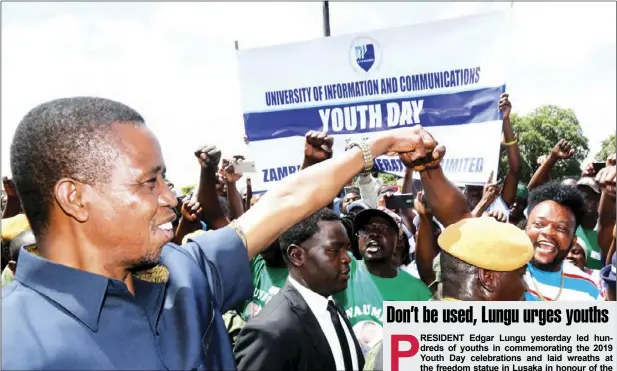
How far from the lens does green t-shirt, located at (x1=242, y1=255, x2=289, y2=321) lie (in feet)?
11.4

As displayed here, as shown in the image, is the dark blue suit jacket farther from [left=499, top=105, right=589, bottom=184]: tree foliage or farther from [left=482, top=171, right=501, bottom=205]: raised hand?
[left=499, top=105, right=589, bottom=184]: tree foliage

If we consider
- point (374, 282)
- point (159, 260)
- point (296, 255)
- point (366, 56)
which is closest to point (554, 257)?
point (374, 282)

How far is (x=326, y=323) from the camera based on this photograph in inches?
102

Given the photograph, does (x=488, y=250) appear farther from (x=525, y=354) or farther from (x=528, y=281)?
(x=528, y=281)

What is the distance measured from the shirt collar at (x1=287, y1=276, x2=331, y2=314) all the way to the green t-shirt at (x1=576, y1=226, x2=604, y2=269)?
275cm

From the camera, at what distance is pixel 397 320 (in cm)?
157

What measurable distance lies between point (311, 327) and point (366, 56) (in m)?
2.25

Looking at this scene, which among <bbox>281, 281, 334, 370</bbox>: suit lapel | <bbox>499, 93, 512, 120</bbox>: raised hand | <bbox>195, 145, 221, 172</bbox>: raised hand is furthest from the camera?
<bbox>499, 93, 512, 120</bbox>: raised hand

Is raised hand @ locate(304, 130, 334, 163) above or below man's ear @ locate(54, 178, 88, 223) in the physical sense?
below

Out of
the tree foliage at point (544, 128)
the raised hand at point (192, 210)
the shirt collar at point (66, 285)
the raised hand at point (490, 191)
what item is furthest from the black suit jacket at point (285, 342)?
the tree foliage at point (544, 128)

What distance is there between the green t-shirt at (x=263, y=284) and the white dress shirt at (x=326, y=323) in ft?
2.36

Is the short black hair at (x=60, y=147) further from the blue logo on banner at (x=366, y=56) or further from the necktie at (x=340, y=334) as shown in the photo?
the blue logo on banner at (x=366, y=56)

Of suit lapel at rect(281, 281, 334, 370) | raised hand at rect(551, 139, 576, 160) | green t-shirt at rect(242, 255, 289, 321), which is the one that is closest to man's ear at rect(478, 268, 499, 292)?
suit lapel at rect(281, 281, 334, 370)

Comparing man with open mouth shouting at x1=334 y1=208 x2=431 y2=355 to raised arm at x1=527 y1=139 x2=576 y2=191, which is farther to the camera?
raised arm at x1=527 y1=139 x2=576 y2=191
